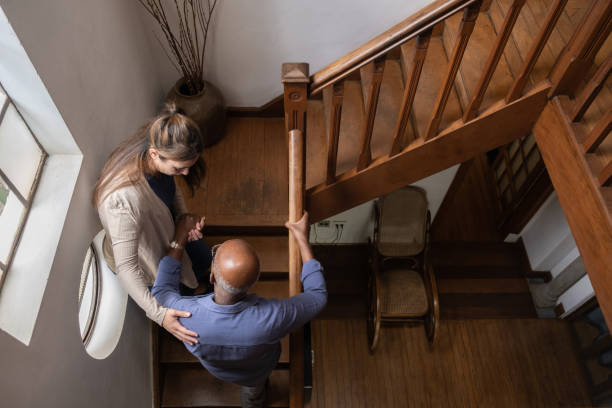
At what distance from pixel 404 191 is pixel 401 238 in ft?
1.48

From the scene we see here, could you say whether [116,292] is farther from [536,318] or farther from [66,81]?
[536,318]

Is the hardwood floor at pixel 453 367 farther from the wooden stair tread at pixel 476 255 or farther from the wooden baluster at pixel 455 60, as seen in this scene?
the wooden baluster at pixel 455 60

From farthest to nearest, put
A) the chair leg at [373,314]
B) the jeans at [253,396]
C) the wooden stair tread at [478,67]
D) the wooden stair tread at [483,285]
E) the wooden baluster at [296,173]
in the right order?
the wooden stair tread at [483,285], the chair leg at [373,314], the wooden stair tread at [478,67], the jeans at [253,396], the wooden baluster at [296,173]

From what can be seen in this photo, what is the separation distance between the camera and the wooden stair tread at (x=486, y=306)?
4.40m

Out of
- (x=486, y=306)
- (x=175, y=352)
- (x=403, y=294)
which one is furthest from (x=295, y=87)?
(x=486, y=306)

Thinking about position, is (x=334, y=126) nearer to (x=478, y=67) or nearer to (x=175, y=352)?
(x=478, y=67)

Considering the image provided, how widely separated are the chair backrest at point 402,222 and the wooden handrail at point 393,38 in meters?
1.95

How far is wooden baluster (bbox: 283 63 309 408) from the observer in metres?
2.01

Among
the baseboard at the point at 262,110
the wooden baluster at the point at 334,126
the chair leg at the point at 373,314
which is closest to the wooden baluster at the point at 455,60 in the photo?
the wooden baluster at the point at 334,126

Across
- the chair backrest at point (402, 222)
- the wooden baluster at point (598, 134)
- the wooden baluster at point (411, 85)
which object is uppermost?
the chair backrest at point (402, 222)

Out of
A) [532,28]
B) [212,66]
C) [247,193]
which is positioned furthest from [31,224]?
[532,28]

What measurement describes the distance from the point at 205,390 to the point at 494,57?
2.61 metres

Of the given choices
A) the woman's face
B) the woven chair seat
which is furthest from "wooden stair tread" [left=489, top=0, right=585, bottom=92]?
the woven chair seat

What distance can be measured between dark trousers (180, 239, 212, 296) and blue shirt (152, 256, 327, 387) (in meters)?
0.62
